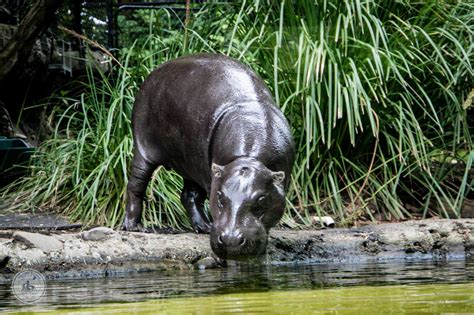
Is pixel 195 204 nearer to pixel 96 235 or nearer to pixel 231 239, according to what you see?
pixel 96 235

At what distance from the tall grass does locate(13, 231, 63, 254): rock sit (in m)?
1.78

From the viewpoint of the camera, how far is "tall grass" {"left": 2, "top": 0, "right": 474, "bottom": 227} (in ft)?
22.3

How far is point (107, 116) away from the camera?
7344 millimetres

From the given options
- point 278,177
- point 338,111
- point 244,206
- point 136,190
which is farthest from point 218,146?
point 338,111

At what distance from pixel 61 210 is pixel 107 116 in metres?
0.85

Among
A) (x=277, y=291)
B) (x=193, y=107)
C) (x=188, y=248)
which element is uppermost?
(x=193, y=107)

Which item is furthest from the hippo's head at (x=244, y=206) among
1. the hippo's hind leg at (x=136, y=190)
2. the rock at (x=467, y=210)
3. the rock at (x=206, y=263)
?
the rock at (x=467, y=210)

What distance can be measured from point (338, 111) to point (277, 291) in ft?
10.1

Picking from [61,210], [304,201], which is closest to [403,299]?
[304,201]

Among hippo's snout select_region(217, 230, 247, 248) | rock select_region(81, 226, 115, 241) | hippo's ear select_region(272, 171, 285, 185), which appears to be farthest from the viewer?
rock select_region(81, 226, 115, 241)

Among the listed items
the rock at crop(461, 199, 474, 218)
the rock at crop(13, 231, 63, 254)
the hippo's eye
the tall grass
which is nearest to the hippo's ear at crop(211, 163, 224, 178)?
the hippo's eye

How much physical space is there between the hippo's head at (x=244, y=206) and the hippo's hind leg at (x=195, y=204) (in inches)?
54.9

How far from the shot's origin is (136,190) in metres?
6.21

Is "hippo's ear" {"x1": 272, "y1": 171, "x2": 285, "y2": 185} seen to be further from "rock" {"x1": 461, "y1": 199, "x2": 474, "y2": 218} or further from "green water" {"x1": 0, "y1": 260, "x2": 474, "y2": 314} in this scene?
"rock" {"x1": 461, "y1": 199, "x2": 474, "y2": 218}
